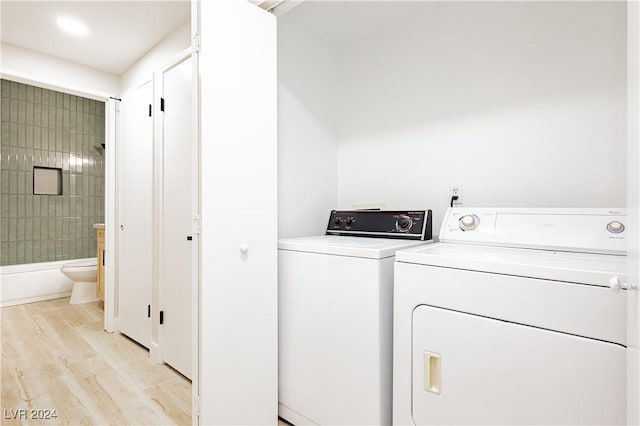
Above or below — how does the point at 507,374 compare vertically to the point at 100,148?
below

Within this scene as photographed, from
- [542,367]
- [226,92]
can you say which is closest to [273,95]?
[226,92]

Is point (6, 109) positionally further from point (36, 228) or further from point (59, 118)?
point (36, 228)

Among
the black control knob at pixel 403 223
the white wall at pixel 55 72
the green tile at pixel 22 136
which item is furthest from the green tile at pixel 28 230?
the black control knob at pixel 403 223

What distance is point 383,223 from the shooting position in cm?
193

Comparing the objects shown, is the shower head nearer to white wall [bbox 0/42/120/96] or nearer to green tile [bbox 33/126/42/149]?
green tile [bbox 33/126/42/149]

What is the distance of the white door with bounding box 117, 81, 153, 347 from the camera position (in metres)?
2.55

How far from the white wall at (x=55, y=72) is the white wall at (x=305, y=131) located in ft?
6.08

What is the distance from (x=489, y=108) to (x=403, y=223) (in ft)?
2.46

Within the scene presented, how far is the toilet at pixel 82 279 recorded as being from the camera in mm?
3650

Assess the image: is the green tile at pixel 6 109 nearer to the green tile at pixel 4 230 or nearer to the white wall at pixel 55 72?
the green tile at pixel 4 230

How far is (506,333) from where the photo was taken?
109 centimetres

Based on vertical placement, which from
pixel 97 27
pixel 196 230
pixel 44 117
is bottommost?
pixel 196 230

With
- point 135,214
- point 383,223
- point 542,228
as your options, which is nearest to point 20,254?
point 135,214

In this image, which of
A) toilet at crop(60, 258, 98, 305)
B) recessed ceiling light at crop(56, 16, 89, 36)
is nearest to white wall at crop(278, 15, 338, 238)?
recessed ceiling light at crop(56, 16, 89, 36)
